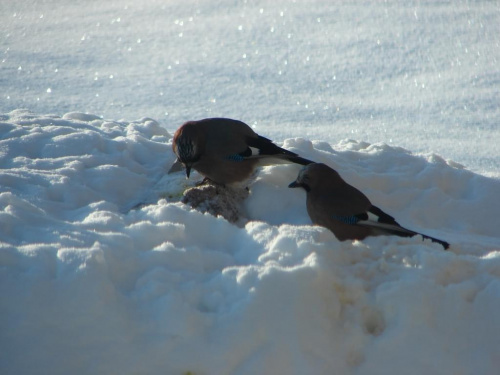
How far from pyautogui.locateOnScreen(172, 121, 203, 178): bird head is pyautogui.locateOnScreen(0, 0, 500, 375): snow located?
0.60 ft

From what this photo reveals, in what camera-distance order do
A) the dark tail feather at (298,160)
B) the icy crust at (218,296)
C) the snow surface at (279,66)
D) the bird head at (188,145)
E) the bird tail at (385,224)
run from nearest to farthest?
the icy crust at (218,296)
the bird tail at (385,224)
the bird head at (188,145)
the dark tail feather at (298,160)
the snow surface at (279,66)

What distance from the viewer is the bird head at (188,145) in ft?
14.0

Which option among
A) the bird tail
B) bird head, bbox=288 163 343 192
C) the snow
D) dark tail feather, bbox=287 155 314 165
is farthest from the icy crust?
dark tail feather, bbox=287 155 314 165

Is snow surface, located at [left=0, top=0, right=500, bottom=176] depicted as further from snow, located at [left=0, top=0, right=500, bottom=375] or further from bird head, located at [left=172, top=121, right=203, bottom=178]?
bird head, located at [left=172, top=121, right=203, bottom=178]

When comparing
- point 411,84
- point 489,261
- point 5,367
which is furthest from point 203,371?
point 411,84

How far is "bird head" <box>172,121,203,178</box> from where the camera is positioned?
14.0 feet

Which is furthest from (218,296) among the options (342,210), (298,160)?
(298,160)

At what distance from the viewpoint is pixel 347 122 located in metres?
7.97

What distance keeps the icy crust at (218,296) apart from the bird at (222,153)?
63 centimetres

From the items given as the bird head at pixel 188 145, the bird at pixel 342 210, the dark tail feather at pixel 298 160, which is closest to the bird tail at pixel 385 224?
the bird at pixel 342 210

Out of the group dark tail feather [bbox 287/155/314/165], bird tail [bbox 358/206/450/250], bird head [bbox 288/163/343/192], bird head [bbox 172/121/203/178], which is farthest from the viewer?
dark tail feather [bbox 287/155/314/165]

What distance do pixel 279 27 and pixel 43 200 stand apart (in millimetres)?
7765

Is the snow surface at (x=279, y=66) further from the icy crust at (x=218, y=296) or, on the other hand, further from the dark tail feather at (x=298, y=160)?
the icy crust at (x=218, y=296)

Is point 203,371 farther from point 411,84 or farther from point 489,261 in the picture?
point 411,84
